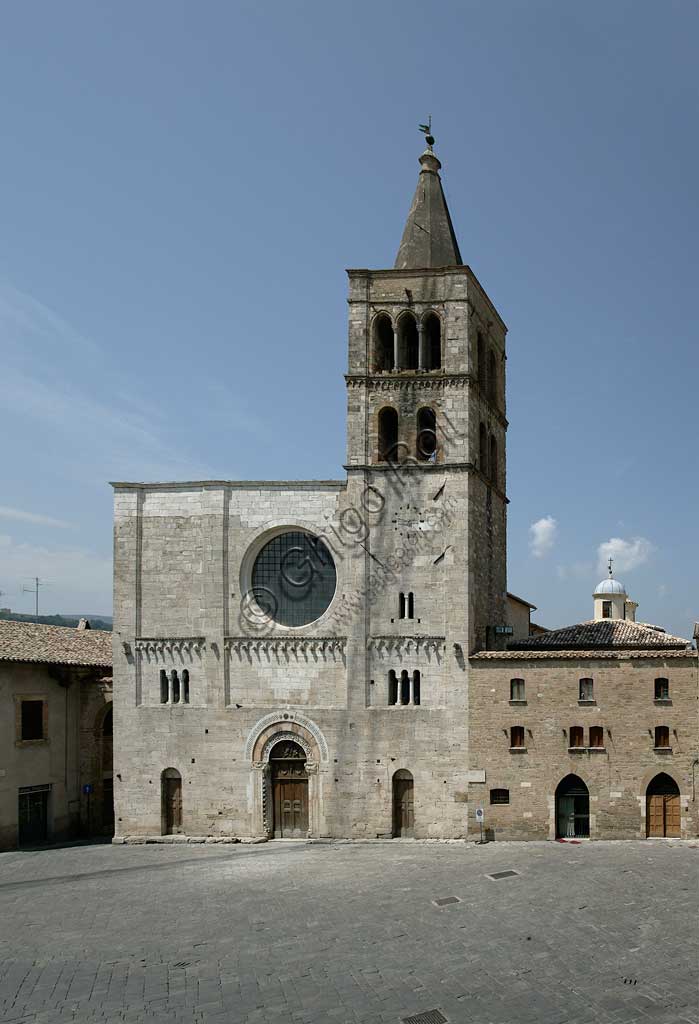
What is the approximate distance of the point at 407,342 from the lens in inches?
1497

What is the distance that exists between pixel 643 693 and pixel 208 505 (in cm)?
1835

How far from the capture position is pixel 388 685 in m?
34.9

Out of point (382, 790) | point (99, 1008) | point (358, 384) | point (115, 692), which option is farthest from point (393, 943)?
point (358, 384)

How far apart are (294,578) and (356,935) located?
1625 cm

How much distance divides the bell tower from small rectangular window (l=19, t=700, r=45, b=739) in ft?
47.1

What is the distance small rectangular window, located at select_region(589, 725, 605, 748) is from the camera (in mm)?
33312

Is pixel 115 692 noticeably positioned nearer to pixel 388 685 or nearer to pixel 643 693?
pixel 388 685

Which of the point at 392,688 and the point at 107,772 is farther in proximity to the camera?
the point at 107,772

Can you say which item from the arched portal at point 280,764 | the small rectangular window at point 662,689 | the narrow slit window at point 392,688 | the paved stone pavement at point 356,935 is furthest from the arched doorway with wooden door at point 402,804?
the small rectangular window at point 662,689

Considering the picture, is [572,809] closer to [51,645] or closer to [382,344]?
[382,344]

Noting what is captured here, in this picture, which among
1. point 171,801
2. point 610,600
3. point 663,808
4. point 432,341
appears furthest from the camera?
point 610,600

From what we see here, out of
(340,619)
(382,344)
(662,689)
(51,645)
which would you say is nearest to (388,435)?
(382,344)

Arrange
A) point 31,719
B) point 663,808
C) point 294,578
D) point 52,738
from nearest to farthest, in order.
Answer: point 663,808
point 294,578
point 31,719
point 52,738

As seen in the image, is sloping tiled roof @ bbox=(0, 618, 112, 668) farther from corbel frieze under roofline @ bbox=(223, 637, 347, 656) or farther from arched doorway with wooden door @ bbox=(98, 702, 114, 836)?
corbel frieze under roofline @ bbox=(223, 637, 347, 656)
